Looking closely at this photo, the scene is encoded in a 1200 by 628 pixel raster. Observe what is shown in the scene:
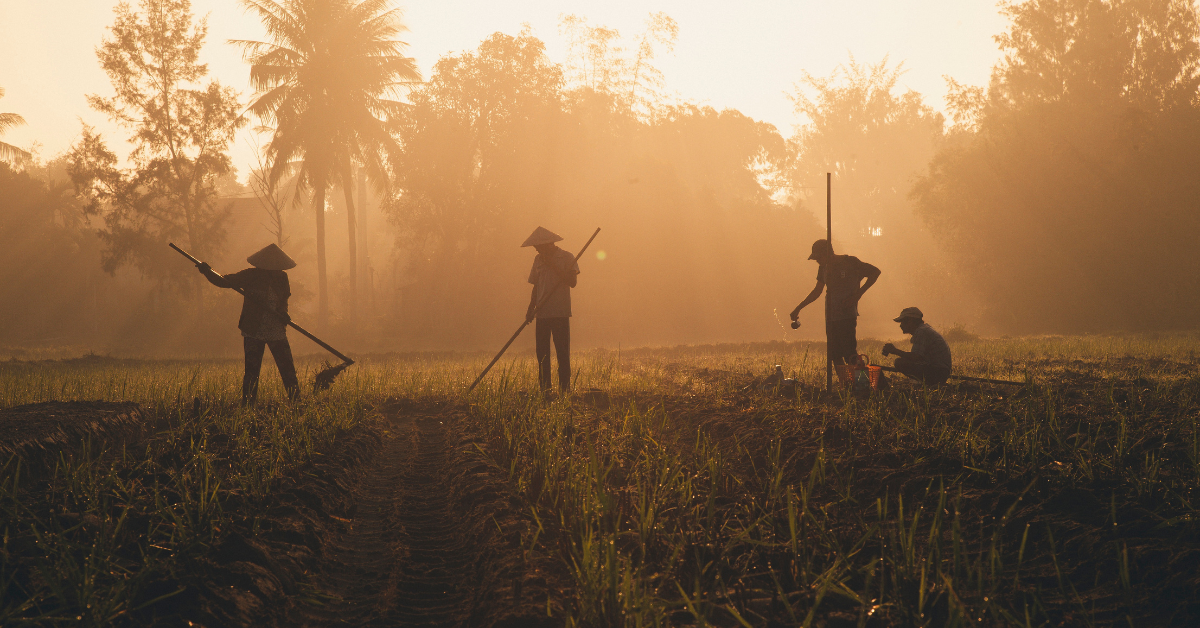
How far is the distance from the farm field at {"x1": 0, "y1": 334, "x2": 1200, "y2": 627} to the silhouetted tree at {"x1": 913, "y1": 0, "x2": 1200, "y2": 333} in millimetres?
24980

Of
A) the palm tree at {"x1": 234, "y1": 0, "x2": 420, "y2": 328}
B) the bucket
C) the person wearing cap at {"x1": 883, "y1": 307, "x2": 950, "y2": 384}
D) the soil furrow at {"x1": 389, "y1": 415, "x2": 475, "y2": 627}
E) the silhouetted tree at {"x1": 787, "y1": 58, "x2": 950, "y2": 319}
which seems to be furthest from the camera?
the silhouetted tree at {"x1": 787, "y1": 58, "x2": 950, "y2": 319}

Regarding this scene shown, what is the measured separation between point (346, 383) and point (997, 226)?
2829cm

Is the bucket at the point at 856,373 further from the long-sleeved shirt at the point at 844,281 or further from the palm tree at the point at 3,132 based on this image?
the palm tree at the point at 3,132

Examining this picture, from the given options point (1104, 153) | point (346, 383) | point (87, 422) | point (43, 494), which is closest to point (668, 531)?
point (43, 494)

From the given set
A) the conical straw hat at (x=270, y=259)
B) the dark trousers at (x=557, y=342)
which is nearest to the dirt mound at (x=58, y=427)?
the conical straw hat at (x=270, y=259)

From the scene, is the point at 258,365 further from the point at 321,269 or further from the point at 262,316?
the point at 321,269

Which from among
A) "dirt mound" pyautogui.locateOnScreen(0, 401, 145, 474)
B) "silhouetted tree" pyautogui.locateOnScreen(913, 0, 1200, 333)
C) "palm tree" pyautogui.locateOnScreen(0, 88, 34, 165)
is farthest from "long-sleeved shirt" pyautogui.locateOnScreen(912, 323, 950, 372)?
"palm tree" pyautogui.locateOnScreen(0, 88, 34, 165)

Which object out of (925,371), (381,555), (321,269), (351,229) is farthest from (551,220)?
(381,555)

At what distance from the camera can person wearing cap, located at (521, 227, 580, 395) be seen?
811cm

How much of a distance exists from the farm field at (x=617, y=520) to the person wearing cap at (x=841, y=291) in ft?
5.31

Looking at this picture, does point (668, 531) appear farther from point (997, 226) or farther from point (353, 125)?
point (997, 226)

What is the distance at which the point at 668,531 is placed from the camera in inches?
135

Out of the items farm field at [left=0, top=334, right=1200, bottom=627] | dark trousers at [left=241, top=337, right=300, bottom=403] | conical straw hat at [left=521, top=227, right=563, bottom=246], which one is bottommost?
farm field at [left=0, top=334, right=1200, bottom=627]

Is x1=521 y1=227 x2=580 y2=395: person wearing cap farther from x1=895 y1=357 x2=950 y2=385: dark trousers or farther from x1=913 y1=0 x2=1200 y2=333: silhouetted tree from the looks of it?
x1=913 y1=0 x2=1200 y2=333: silhouetted tree
